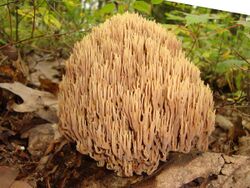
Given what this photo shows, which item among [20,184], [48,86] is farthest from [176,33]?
[20,184]

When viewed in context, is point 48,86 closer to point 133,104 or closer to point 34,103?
point 34,103

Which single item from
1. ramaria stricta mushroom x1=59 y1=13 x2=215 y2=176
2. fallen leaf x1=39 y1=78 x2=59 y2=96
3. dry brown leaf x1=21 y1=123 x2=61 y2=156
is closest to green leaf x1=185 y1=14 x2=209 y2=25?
ramaria stricta mushroom x1=59 y1=13 x2=215 y2=176

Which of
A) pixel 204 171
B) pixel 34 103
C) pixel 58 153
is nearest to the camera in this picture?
pixel 204 171

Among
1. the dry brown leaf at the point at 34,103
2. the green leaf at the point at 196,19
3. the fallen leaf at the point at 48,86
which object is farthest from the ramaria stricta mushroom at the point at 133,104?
the fallen leaf at the point at 48,86

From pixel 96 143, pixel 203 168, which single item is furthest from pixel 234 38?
pixel 96 143

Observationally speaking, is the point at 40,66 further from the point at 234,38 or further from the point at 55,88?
the point at 234,38

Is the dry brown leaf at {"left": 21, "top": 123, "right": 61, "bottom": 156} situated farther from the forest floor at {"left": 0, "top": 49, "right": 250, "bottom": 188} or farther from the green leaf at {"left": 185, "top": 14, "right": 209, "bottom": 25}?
the green leaf at {"left": 185, "top": 14, "right": 209, "bottom": 25}

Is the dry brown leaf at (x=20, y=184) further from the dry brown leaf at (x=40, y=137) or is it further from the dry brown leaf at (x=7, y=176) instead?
the dry brown leaf at (x=40, y=137)

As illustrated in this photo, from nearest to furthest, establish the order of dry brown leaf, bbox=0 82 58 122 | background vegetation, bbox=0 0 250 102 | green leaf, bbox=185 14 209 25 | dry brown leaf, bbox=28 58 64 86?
green leaf, bbox=185 14 209 25 < dry brown leaf, bbox=0 82 58 122 < background vegetation, bbox=0 0 250 102 < dry brown leaf, bbox=28 58 64 86
